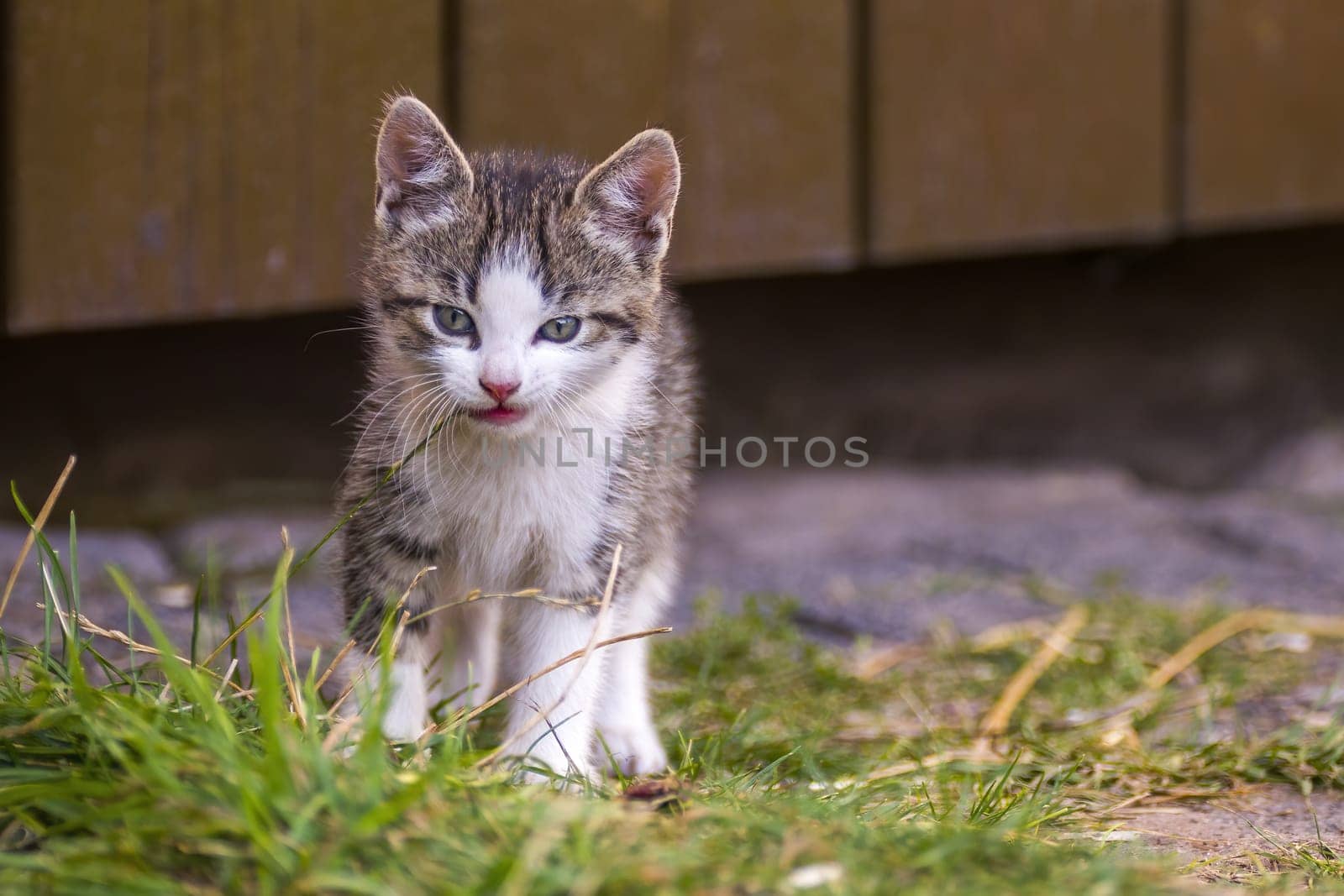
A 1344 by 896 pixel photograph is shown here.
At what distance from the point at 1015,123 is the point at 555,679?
9.68ft

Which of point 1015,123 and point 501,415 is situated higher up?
point 1015,123

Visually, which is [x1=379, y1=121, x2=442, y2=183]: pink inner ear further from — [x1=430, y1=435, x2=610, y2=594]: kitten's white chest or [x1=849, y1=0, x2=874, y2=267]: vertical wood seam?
[x1=849, y1=0, x2=874, y2=267]: vertical wood seam

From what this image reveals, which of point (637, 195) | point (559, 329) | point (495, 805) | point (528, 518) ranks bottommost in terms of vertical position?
point (495, 805)

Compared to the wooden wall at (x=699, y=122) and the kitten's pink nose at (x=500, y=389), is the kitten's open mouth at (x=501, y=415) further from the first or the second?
the wooden wall at (x=699, y=122)

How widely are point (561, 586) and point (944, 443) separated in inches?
119

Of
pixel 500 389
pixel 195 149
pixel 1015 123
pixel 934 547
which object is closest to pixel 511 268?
pixel 500 389

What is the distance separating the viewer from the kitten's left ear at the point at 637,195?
236cm

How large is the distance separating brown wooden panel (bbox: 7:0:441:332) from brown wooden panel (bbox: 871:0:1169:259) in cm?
156

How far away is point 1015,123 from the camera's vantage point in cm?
447

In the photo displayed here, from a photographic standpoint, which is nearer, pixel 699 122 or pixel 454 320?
pixel 454 320

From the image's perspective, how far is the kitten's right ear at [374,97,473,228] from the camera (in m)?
2.32

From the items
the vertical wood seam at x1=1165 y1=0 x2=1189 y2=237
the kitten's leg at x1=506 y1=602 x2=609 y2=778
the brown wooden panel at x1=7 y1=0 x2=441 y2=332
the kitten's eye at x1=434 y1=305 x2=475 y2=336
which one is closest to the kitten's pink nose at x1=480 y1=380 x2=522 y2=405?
the kitten's eye at x1=434 y1=305 x2=475 y2=336

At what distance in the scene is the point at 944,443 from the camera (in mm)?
5086

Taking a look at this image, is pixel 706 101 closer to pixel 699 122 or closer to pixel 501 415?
pixel 699 122
